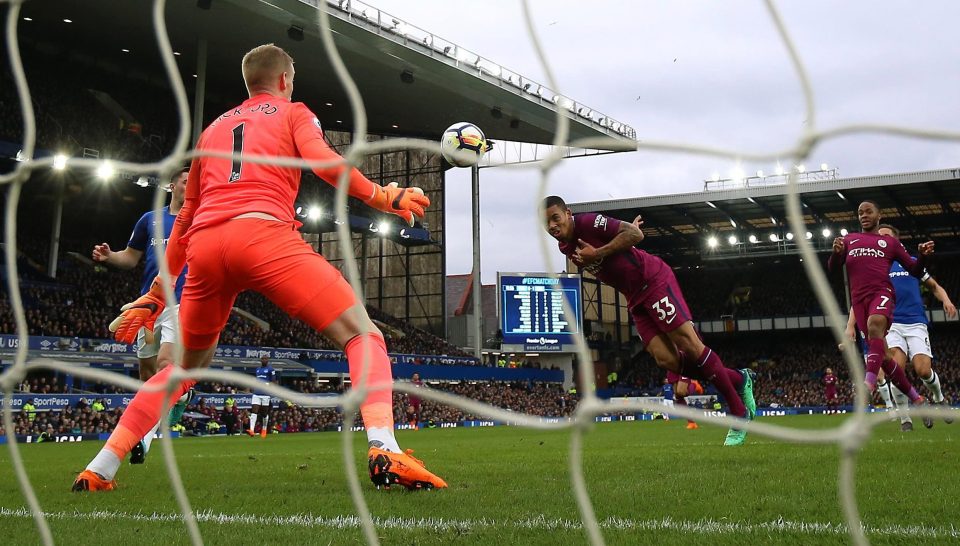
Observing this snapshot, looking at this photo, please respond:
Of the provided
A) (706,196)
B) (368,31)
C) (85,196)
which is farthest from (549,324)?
(85,196)

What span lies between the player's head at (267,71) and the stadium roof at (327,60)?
60.1ft

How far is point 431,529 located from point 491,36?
156 cm

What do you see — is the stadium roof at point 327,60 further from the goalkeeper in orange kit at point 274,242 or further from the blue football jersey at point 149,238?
the goalkeeper in orange kit at point 274,242

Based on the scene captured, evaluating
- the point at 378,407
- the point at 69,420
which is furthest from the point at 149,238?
the point at 69,420

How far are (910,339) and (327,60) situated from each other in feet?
64.6

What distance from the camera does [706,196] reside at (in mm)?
33562

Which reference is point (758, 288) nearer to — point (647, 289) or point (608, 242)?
point (647, 289)

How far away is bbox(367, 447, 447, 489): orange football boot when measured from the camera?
3248 mm

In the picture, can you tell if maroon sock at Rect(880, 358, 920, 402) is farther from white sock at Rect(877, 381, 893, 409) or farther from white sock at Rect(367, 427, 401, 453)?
white sock at Rect(367, 427, 401, 453)

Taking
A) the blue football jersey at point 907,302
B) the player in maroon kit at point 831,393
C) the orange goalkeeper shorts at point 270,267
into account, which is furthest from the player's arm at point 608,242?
the player in maroon kit at point 831,393

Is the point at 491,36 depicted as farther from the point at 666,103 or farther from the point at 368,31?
the point at 368,31

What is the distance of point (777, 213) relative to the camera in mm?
34781

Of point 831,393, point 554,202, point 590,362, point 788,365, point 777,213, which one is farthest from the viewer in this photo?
point 788,365

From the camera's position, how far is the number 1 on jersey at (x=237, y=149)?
314 centimetres
